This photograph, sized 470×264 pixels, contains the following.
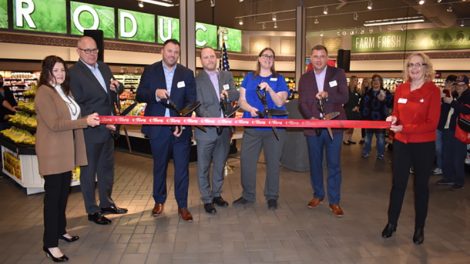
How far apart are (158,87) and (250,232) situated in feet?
5.52

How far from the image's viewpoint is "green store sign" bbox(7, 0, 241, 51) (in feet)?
31.1

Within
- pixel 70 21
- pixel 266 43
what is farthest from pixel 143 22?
pixel 266 43

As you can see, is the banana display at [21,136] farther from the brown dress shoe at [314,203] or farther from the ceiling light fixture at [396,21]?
the ceiling light fixture at [396,21]

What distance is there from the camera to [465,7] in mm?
12367

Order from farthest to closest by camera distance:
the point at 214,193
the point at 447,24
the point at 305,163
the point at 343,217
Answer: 1. the point at 447,24
2. the point at 305,163
3. the point at 214,193
4. the point at 343,217

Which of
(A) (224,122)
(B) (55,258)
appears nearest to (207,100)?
(A) (224,122)

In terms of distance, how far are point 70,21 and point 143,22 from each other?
2.56m

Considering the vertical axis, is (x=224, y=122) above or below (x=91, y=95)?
below

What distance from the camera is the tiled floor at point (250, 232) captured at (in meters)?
2.99

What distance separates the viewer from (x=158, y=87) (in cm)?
366

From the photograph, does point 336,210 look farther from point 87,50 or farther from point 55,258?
point 87,50

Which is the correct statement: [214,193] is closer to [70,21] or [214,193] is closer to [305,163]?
[305,163]

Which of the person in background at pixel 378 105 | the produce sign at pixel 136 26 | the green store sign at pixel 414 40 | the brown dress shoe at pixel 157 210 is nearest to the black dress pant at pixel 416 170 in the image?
the brown dress shoe at pixel 157 210

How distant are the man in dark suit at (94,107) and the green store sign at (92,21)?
7.31 meters
